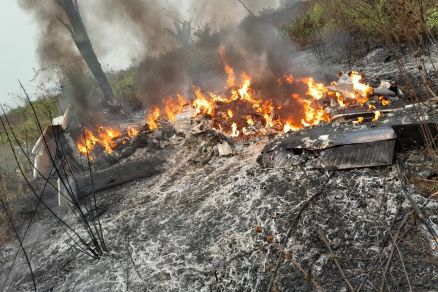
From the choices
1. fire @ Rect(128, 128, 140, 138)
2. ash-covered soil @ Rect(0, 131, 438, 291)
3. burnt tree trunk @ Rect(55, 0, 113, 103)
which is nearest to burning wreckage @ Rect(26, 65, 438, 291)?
ash-covered soil @ Rect(0, 131, 438, 291)

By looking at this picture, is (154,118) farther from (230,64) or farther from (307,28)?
(307,28)

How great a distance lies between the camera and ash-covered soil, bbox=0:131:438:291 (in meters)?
3.25

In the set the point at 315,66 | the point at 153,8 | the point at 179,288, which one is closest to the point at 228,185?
the point at 179,288

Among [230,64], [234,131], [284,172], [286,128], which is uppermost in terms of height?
[230,64]

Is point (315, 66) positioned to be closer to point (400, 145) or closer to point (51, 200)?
point (400, 145)

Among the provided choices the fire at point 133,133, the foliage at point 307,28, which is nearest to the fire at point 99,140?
the fire at point 133,133

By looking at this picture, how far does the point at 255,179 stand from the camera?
18.2 feet

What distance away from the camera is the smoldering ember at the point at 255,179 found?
3.46m

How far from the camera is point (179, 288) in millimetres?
3734

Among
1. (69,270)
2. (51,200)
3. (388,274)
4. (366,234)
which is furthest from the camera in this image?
(51,200)

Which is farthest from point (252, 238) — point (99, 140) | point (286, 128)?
point (99, 140)

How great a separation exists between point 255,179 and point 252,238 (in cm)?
156

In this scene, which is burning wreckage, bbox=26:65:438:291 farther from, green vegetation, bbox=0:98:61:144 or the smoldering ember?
green vegetation, bbox=0:98:61:144

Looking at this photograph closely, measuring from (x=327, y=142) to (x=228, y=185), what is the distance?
73.4 inches
